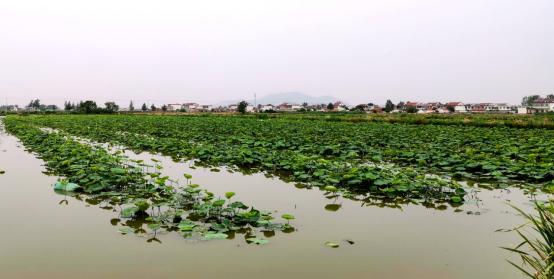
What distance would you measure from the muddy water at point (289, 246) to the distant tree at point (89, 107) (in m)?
59.8

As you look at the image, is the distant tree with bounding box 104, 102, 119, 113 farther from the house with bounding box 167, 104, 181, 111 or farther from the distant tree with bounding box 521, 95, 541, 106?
the distant tree with bounding box 521, 95, 541, 106

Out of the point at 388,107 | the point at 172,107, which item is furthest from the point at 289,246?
the point at 172,107

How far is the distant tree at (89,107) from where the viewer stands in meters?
60.1

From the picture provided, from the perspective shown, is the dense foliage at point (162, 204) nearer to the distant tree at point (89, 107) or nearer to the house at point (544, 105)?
the distant tree at point (89, 107)

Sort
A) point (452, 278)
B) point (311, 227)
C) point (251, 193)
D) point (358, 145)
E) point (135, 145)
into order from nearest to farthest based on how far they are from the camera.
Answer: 1. point (452, 278)
2. point (311, 227)
3. point (251, 193)
4. point (358, 145)
5. point (135, 145)

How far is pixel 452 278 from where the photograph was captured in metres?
3.49

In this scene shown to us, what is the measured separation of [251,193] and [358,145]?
23.0 feet

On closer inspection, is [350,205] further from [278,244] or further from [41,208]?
[41,208]

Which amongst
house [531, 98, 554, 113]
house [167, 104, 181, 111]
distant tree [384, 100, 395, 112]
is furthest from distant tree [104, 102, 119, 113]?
house [531, 98, 554, 113]

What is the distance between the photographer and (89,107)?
6091 centimetres

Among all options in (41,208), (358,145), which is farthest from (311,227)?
(358,145)

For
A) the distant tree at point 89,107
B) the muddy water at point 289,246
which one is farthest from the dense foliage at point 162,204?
the distant tree at point 89,107

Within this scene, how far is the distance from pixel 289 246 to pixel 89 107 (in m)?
A: 64.6

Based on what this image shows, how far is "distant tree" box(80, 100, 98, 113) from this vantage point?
60094mm
